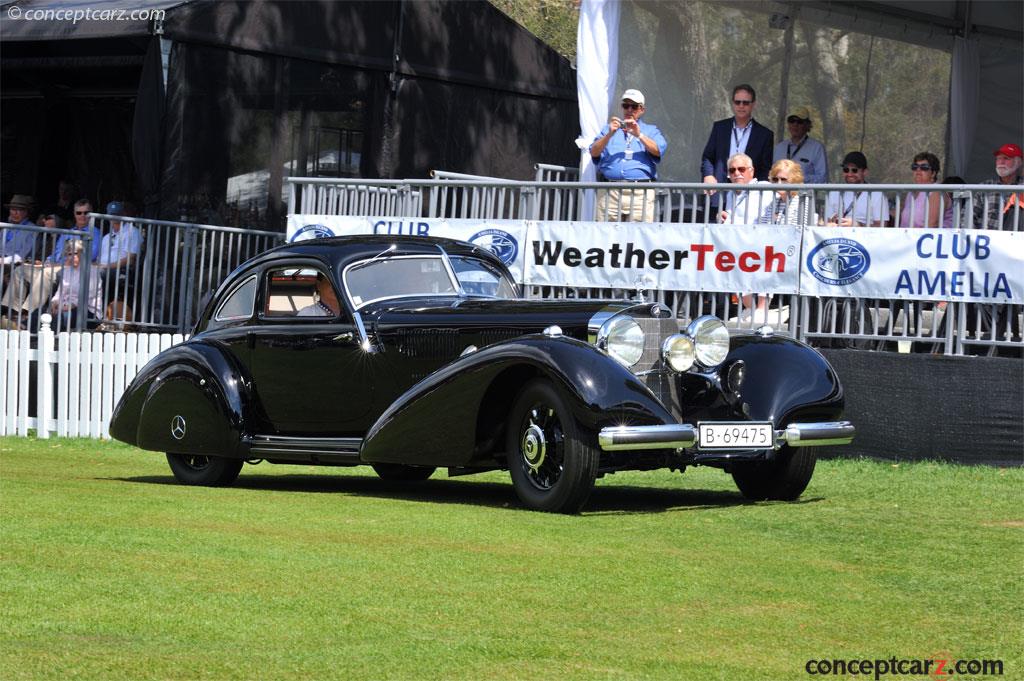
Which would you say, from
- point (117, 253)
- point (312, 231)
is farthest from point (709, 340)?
point (117, 253)

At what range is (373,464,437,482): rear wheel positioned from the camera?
10.8 m

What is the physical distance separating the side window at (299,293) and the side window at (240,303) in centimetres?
18

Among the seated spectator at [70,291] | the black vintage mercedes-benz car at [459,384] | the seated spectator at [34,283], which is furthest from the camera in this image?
the seated spectator at [70,291]

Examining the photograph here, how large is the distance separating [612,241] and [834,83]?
603 cm

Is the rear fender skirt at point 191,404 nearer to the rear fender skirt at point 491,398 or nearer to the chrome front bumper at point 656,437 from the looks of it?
the rear fender skirt at point 491,398

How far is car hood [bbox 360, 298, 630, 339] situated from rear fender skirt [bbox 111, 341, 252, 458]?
116cm

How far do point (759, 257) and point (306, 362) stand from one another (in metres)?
4.04

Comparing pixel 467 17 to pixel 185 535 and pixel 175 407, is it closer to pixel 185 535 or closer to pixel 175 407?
pixel 175 407

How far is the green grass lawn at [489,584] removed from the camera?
481 cm

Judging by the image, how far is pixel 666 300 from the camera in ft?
42.7

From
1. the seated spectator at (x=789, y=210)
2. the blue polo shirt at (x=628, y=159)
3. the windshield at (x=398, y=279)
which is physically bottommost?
the windshield at (x=398, y=279)

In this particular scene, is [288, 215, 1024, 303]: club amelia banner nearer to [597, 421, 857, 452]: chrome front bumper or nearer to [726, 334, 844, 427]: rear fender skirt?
[726, 334, 844, 427]: rear fender skirt

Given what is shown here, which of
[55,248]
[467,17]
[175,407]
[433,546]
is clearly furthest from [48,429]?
[433,546]

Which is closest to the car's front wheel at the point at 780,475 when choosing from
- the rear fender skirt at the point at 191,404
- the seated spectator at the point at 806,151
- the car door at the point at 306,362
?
the car door at the point at 306,362
